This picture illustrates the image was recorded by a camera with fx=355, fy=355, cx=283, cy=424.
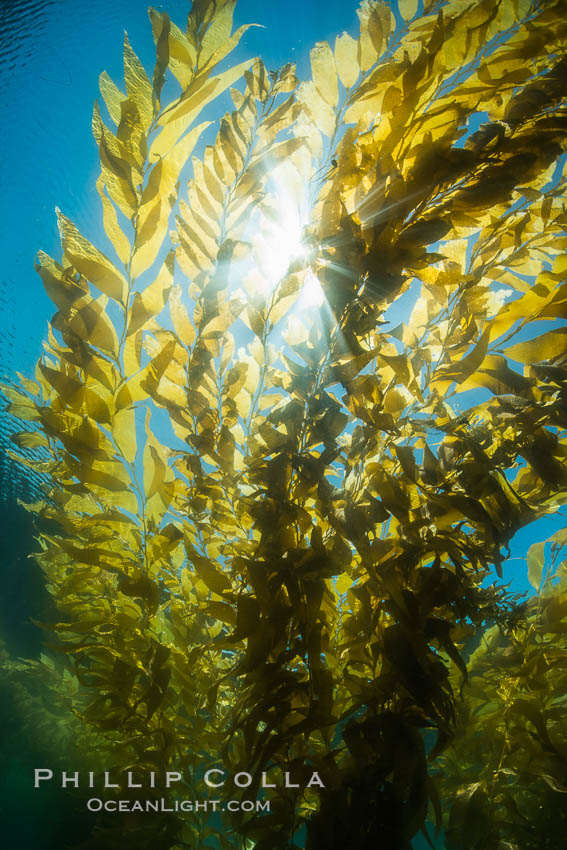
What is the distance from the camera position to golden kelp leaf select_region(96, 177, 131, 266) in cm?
49

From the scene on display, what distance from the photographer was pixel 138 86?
453mm

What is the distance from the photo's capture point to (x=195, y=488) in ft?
1.75

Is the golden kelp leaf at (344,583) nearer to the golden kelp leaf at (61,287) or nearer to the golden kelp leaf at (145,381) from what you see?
the golden kelp leaf at (145,381)

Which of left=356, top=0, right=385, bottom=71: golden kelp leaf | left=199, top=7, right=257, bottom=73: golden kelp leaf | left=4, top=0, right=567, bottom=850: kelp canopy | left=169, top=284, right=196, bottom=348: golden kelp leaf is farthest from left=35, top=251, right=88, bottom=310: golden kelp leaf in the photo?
left=356, top=0, right=385, bottom=71: golden kelp leaf

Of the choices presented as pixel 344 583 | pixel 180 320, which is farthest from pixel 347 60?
pixel 344 583

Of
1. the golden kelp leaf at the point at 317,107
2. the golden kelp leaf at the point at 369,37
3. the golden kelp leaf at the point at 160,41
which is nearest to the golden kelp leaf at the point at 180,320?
the golden kelp leaf at the point at 160,41

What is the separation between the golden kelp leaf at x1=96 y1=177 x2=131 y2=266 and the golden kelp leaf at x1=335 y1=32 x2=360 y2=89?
41 centimetres

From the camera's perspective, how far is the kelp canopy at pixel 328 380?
431 mm

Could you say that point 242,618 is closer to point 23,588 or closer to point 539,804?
point 539,804

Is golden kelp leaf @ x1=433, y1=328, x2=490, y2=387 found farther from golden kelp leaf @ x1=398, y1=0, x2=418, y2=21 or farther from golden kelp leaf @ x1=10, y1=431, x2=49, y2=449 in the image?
golden kelp leaf @ x1=10, y1=431, x2=49, y2=449

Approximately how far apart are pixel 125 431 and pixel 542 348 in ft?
2.11

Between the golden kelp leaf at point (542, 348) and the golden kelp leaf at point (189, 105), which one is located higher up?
the golden kelp leaf at point (189, 105)

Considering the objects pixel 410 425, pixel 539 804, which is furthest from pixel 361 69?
pixel 539 804

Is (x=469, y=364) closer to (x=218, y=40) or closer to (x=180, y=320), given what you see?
(x=180, y=320)
